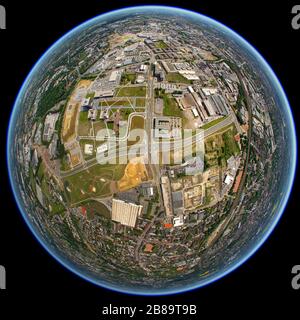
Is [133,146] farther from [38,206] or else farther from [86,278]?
[86,278]

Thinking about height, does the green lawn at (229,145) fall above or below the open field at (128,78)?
below

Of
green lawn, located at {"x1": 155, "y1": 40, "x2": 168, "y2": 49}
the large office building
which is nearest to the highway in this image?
the large office building

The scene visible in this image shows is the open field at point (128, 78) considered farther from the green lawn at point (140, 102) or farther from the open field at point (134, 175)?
the open field at point (134, 175)

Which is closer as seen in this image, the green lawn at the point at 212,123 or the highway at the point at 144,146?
the highway at the point at 144,146

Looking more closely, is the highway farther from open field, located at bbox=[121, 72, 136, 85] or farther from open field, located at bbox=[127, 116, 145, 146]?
open field, located at bbox=[121, 72, 136, 85]

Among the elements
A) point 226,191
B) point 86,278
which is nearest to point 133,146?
point 226,191

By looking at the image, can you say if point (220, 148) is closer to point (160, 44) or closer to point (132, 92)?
point (132, 92)

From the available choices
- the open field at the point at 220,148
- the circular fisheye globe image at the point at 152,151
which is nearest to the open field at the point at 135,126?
the circular fisheye globe image at the point at 152,151
